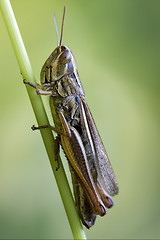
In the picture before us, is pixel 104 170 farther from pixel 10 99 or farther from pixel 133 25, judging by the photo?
pixel 133 25

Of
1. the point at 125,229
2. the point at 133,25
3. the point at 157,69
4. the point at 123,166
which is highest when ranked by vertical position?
the point at 133,25

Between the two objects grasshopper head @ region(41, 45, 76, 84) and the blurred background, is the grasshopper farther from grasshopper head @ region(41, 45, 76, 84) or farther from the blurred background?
the blurred background

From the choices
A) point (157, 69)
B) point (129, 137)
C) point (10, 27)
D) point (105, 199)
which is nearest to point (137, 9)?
point (157, 69)

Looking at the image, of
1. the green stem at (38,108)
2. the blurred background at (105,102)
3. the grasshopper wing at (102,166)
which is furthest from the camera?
the blurred background at (105,102)

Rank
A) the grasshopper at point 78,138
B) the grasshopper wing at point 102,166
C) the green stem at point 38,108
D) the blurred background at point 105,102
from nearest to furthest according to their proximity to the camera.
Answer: the green stem at point 38,108 → the grasshopper at point 78,138 → the grasshopper wing at point 102,166 → the blurred background at point 105,102

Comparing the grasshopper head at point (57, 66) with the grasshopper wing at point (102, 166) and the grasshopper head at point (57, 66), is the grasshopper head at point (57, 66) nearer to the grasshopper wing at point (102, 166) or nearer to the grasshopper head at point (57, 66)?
the grasshopper head at point (57, 66)

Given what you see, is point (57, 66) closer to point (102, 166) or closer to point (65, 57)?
point (65, 57)

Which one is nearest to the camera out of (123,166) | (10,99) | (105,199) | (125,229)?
(105,199)

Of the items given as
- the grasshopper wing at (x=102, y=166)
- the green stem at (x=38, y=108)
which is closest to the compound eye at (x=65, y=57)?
the grasshopper wing at (x=102, y=166)
